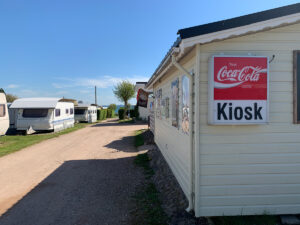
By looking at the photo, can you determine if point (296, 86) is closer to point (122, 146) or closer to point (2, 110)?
point (122, 146)

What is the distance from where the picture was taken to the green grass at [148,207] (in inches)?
136

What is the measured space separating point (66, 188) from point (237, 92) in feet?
14.1

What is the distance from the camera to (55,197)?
175 inches

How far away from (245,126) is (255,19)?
1.67m

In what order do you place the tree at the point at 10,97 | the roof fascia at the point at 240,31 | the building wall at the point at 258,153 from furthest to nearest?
Result: the tree at the point at 10,97 → the building wall at the point at 258,153 → the roof fascia at the point at 240,31

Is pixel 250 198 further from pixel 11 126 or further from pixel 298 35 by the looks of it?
pixel 11 126

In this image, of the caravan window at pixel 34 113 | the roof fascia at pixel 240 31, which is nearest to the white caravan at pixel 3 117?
the caravan window at pixel 34 113

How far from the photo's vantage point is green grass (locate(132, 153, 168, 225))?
3.46 metres

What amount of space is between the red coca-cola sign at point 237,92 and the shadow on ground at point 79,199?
2441mm

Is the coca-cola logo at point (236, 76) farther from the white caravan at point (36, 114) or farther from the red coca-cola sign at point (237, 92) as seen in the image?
the white caravan at point (36, 114)

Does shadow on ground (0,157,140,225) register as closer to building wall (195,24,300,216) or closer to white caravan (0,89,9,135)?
building wall (195,24,300,216)

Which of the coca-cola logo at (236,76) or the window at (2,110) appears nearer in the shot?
the coca-cola logo at (236,76)

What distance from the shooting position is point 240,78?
327cm

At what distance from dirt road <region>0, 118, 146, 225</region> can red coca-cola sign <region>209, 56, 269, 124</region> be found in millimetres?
2448
